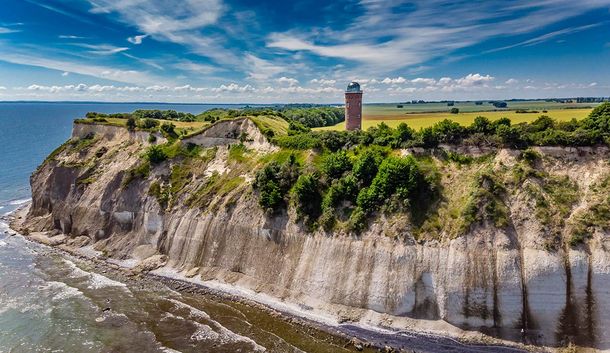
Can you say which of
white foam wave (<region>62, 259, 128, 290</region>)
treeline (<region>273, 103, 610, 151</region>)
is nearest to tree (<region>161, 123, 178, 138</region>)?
white foam wave (<region>62, 259, 128, 290</region>)

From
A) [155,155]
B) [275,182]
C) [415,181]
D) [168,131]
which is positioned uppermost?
[168,131]

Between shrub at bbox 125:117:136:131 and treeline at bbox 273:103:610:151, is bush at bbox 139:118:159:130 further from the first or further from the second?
treeline at bbox 273:103:610:151

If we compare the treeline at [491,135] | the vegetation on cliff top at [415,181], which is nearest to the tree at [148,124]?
the vegetation on cliff top at [415,181]

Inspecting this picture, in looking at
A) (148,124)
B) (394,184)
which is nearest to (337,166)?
(394,184)

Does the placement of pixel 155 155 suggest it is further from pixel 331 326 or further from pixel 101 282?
pixel 331 326

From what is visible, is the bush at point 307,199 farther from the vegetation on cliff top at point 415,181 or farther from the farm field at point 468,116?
the farm field at point 468,116

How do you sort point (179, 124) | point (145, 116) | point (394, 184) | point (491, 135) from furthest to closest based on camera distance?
point (145, 116) < point (179, 124) < point (491, 135) < point (394, 184)
